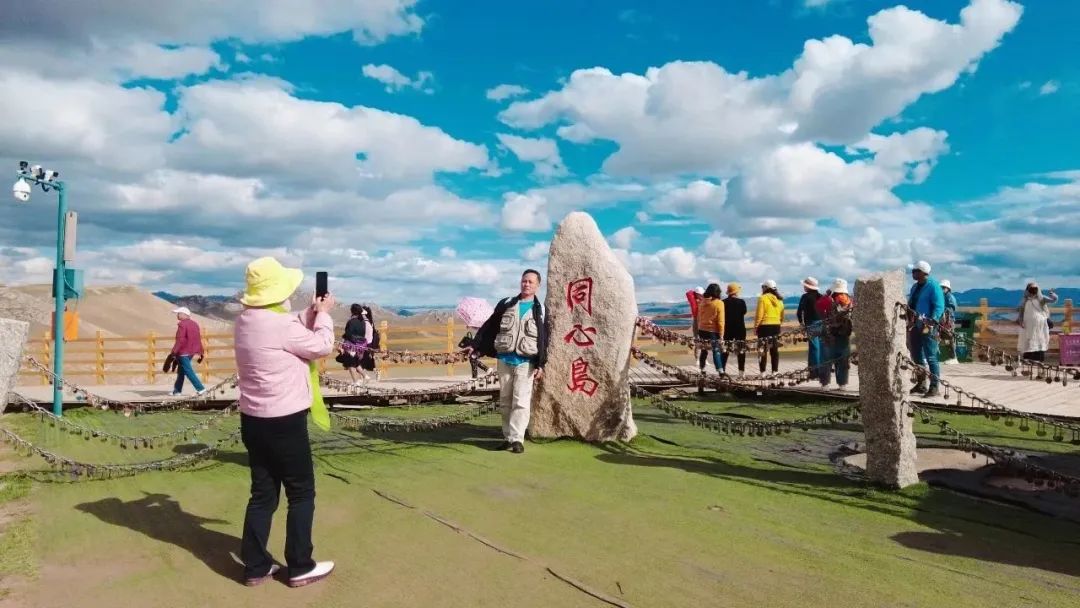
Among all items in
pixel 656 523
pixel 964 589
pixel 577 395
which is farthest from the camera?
pixel 577 395

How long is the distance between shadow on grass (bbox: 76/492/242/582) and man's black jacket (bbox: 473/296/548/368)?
115 inches

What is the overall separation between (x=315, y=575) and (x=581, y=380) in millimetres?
3868

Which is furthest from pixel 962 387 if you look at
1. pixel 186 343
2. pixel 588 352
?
pixel 186 343

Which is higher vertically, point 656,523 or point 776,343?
point 776,343

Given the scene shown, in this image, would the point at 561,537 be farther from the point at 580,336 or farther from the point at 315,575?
the point at 580,336

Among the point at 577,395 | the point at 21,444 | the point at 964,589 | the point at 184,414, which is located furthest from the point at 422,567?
the point at 184,414

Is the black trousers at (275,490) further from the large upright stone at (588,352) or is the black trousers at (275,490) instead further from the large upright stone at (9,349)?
the large upright stone at (9,349)

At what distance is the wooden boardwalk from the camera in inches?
376

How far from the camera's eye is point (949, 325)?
9.65 meters

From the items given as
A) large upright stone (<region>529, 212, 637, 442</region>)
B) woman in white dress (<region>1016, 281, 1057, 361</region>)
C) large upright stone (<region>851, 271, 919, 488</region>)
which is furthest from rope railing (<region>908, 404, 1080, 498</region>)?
woman in white dress (<region>1016, 281, 1057, 361</region>)

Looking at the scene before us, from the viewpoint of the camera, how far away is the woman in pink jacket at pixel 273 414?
3.71 m

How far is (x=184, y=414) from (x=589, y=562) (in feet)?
28.6

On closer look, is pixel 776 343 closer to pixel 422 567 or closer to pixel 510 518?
pixel 510 518

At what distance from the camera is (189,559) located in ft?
13.5
